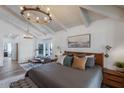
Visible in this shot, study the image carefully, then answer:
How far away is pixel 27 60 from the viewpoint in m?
7.66

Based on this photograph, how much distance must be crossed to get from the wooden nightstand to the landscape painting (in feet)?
4.48

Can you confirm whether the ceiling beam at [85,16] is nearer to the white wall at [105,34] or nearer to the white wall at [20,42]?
the white wall at [105,34]

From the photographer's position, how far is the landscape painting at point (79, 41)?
13.7ft

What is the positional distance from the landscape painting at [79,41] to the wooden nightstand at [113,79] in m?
1.37

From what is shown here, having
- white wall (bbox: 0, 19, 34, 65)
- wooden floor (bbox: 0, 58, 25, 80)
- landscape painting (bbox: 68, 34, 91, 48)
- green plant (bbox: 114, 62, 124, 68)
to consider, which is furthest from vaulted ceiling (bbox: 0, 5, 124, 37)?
wooden floor (bbox: 0, 58, 25, 80)

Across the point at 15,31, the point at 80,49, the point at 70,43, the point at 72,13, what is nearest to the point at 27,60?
the point at 15,31

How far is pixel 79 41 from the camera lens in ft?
14.8

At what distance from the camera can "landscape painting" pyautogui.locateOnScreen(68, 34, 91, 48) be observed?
4171 millimetres

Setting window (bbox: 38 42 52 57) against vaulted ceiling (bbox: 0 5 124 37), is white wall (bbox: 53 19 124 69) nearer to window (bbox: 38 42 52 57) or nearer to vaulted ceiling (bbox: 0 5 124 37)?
vaulted ceiling (bbox: 0 5 124 37)

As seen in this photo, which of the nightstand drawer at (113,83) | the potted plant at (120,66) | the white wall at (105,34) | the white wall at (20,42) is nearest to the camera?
the nightstand drawer at (113,83)

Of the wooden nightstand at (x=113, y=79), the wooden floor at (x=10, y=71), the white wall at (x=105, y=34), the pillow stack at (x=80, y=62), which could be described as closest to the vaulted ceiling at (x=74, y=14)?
the white wall at (x=105, y=34)

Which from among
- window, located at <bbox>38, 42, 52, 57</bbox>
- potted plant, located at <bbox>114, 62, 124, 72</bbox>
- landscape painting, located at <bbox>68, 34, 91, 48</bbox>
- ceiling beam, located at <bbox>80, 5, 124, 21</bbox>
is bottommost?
potted plant, located at <bbox>114, 62, 124, 72</bbox>

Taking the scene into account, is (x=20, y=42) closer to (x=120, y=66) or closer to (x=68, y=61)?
(x=68, y=61)
